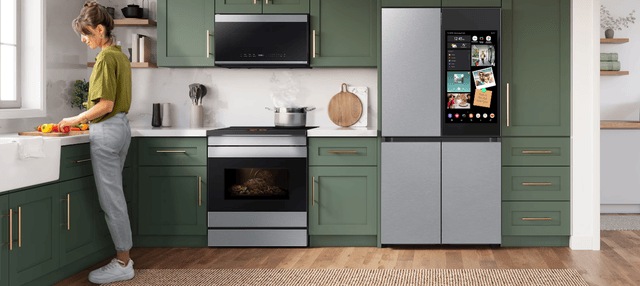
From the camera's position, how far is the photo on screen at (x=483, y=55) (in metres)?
5.33

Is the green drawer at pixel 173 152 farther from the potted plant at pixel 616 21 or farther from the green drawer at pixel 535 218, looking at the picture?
the potted plant at pixel 616 21

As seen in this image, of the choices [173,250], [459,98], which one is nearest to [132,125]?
[173,250]

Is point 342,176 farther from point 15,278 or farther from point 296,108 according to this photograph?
point 15,278

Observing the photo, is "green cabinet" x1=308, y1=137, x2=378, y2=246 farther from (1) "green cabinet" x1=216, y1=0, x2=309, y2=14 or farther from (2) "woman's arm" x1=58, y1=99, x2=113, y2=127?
(2) "woman's arm" x1=58, y1=99, x2=113, y2=127

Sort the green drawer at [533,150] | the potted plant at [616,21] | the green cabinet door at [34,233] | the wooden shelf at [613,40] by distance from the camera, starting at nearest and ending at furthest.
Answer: the green cabinet door at [34,233]
the green drawer at [533,150]
the wooden shelf at [613,40]
the potted plant at [616,21]

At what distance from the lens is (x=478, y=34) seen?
17.6 feet

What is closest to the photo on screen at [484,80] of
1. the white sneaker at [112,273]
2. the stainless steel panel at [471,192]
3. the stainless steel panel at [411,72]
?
the stainless steel panel at [411,72]

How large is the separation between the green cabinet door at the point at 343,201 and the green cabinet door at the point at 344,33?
0.82 m

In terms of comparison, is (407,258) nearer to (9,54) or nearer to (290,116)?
(290,116)

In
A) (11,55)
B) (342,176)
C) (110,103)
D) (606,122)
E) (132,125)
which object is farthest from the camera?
(606,122)

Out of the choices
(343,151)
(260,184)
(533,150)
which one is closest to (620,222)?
(533,150)

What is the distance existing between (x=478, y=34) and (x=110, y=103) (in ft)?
8.06

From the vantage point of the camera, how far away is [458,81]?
5.35 m

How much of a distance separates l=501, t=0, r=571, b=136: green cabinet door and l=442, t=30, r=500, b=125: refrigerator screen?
0.13 m
